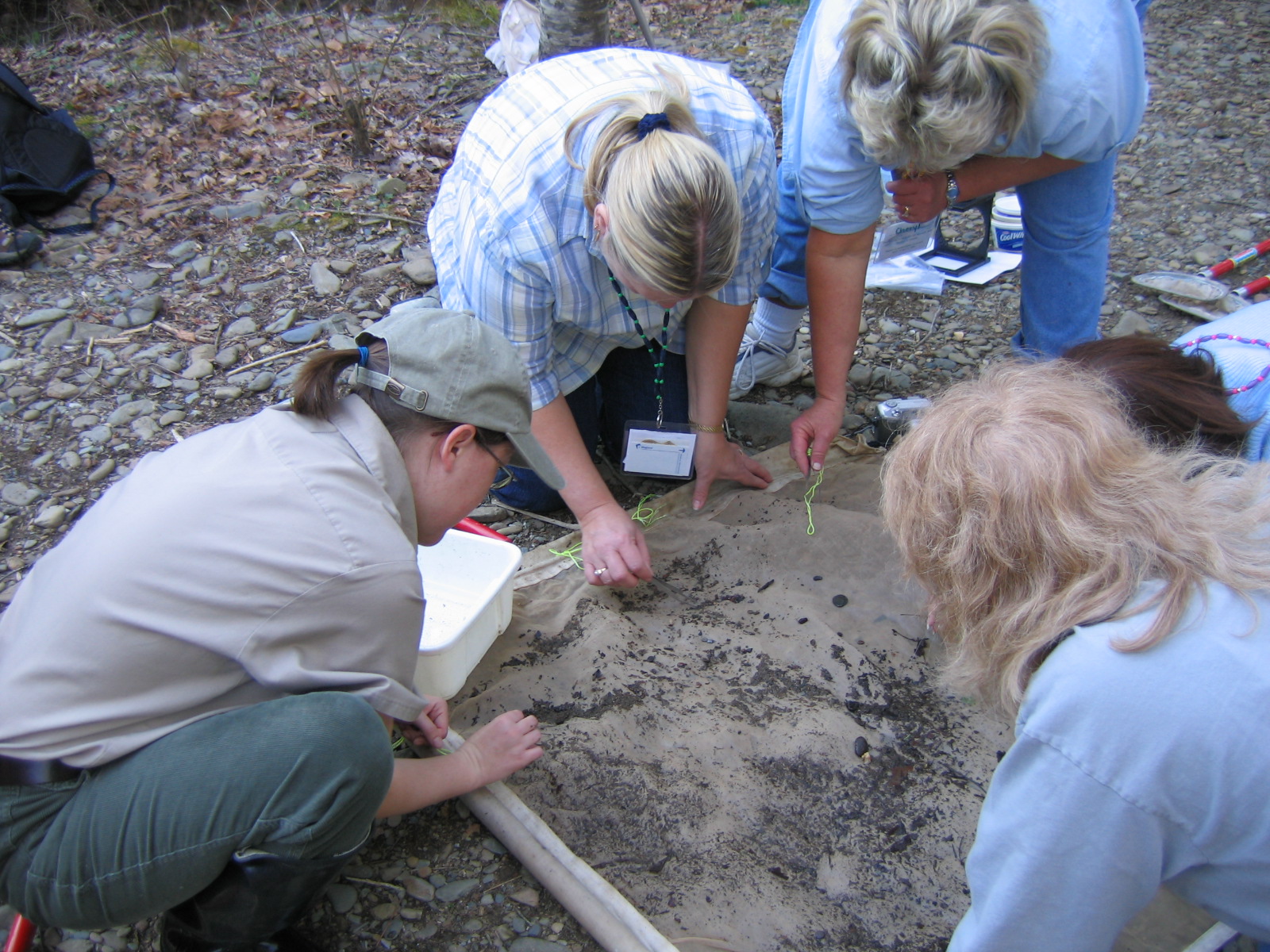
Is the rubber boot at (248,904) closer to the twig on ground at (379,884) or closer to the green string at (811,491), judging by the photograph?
the twig on ground at (379,884)

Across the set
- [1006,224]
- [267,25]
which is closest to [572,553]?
[1006,224]

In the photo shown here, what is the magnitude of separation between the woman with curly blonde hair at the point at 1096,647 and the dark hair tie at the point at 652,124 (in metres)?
0.88

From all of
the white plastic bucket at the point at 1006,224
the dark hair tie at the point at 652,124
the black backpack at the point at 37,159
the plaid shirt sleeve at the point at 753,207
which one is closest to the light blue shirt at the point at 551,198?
the plaid shirt sleeve at the point at 753,207

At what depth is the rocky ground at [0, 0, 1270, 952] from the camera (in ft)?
5.57

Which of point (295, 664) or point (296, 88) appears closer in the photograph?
point (295, 664)

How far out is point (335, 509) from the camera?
49.9 inches

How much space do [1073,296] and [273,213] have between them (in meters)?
3.18

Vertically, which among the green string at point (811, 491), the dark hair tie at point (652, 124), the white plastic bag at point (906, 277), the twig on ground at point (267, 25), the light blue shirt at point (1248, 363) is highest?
the twig on ground at point (267, 25)

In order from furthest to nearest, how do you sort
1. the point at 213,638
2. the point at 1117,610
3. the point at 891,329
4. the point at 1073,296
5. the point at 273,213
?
the point at 273,213
the point at 891,329
the point at 1073,296
the point at 213,638
the point at 1117,610

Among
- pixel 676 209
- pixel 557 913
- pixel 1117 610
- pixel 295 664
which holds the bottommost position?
pixel 557 913

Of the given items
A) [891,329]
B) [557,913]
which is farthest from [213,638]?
[891,329]

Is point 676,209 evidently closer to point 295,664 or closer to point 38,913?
point 295,664

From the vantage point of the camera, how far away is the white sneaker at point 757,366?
9.93 feet

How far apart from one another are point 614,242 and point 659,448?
2.80 feet
